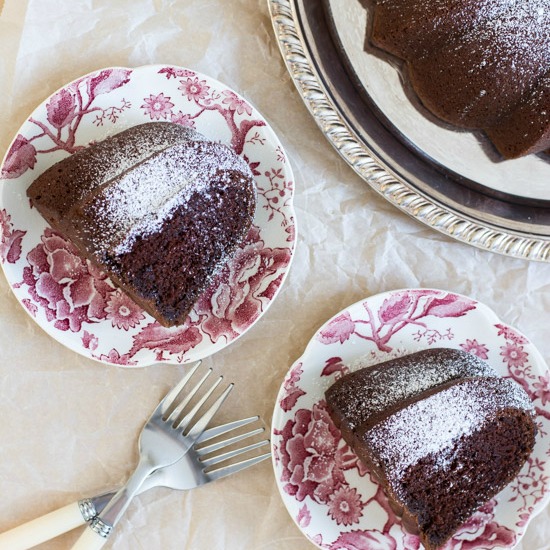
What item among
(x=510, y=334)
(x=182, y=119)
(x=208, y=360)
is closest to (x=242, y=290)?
(x=208, y=360)

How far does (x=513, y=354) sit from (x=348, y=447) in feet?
1.39

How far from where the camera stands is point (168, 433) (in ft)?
4.73

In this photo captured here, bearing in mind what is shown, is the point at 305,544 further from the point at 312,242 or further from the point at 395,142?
the point at 395,142

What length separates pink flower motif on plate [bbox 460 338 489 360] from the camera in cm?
148

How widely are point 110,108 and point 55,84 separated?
0.50 ft

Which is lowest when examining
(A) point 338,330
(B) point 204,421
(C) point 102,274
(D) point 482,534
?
(D) point 482,534

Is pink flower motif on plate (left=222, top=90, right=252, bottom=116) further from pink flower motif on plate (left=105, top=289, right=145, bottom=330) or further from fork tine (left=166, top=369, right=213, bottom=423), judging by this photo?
fork tine (left=166, top=369, right=213, bottom=423)

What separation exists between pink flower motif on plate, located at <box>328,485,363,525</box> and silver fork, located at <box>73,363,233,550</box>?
1.07 feet

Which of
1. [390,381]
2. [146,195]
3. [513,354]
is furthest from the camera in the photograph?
[513,354]

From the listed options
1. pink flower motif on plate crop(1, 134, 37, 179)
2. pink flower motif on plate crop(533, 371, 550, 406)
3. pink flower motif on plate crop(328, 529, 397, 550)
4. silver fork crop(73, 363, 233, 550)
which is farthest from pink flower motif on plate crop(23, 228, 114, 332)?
pink flower motif on plate crop(533, 371, 550, 406)

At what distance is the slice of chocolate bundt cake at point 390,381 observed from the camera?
1.35 meters

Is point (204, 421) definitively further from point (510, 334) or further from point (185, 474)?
point (510, 334)

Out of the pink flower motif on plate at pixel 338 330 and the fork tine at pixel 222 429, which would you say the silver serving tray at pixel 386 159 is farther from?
the fork tine at pixel 222 429

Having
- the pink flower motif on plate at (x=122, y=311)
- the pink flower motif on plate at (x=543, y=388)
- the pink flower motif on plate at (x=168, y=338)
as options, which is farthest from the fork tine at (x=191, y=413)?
the pink flower motif on plate at (x=543, y=388)
